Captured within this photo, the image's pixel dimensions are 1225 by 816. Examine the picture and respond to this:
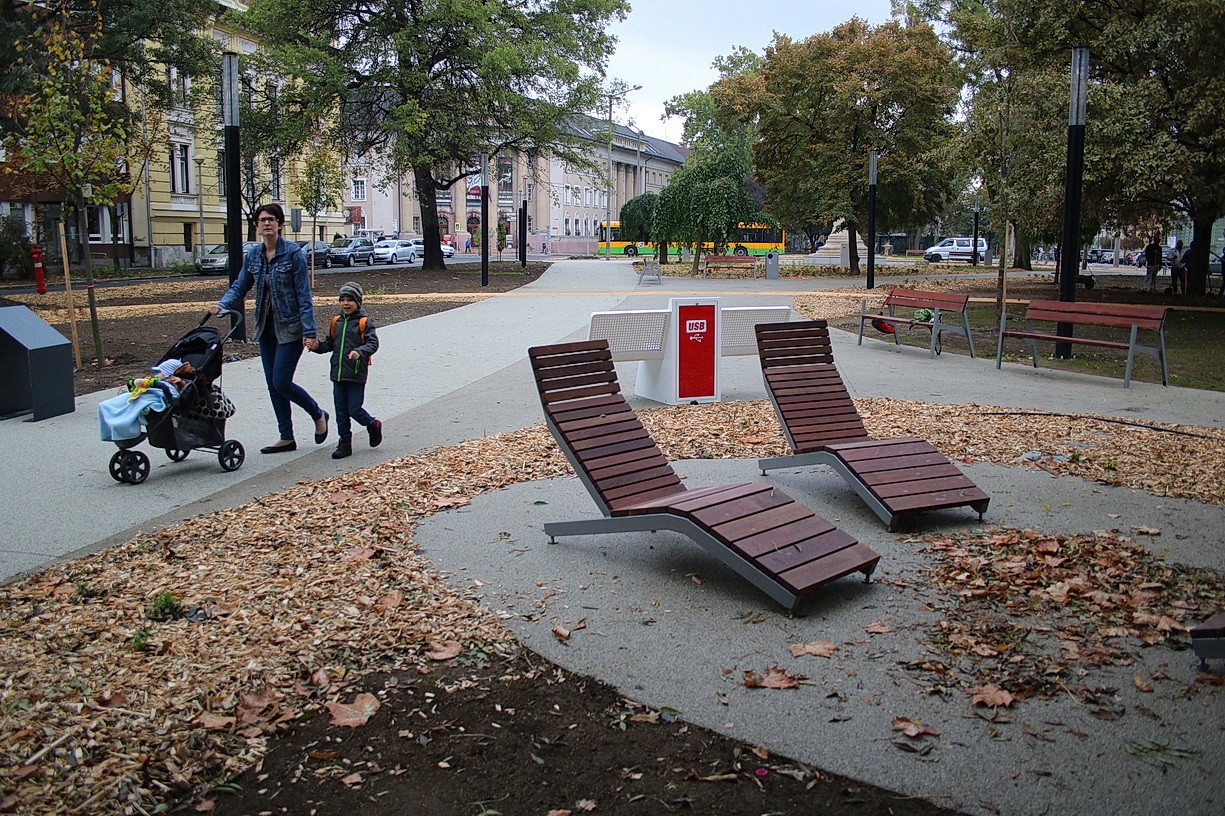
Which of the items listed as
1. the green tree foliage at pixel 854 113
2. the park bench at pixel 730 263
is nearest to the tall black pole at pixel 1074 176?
the green tree foliage at pixel 854 113

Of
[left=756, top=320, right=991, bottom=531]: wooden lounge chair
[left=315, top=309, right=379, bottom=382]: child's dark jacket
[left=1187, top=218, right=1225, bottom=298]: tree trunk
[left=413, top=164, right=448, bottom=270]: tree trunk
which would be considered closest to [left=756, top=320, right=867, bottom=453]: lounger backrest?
[left=756, top=320, right=991, bottom=531]: wooden lounge chair

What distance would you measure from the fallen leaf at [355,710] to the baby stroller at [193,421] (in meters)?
4.17

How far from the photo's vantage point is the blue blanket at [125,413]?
735 centimetres

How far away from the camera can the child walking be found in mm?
8164

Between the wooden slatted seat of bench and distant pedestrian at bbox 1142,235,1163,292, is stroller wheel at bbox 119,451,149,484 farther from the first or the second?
distant pedestrian at bbox 1142,235,1163,292

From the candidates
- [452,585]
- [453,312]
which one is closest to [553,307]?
[453,312]

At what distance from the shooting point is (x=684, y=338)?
10.9 metres

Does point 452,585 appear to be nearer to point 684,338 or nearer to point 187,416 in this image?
point 187,416

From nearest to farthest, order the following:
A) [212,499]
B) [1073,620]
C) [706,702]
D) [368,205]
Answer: [706,702] → [1073,620] → [212,499] → [368,205]

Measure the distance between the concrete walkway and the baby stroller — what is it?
0.14m

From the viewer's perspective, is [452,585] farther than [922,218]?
No

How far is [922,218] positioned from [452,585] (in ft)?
137

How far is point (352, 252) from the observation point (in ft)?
174

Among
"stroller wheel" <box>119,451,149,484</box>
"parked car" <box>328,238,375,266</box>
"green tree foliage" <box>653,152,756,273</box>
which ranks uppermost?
"green tree foliage" <box>653,152,756,273</box>
